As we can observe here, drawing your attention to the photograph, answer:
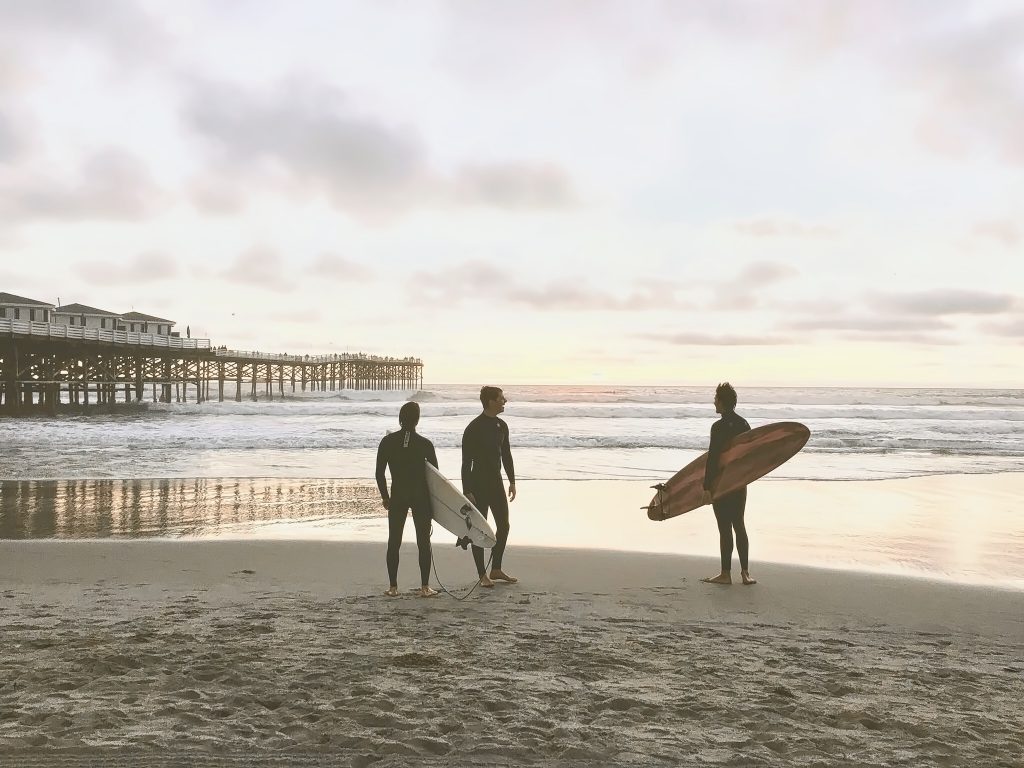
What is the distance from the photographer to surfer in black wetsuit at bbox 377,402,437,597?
19.4 feet

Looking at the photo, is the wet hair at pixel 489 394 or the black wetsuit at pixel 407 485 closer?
the black wetsuit at pixel 407 485

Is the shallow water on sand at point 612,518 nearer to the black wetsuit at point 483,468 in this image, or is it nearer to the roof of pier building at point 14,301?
the black wetsuit at point 483,468

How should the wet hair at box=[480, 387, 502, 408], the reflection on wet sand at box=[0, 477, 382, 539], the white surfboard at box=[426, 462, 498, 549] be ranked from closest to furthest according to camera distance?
1. the white surfboard at box=[426, 462, 498, 549]
2. the wet hair at box=[480, 387, 502, 408]
3. the reflection on wet sand at box=[0, 477, 382, 539]

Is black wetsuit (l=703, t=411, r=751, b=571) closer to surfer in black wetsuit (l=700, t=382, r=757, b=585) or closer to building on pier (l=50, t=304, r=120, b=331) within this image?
surfer in black wetsuit (l=700, t=382, r=757, b=585)

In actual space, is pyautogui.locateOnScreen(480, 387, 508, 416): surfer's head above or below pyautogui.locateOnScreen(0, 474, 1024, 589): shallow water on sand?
above

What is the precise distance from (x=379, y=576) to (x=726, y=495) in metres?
3.11

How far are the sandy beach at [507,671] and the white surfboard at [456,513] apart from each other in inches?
20.3

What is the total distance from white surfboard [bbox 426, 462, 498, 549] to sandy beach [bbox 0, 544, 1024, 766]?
515 mm

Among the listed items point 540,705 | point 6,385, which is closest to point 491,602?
point 540,705

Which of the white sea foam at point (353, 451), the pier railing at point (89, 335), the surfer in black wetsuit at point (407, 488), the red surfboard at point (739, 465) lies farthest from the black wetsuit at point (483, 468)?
the pier railing at point (89, 335)

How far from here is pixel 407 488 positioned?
19.5 ft

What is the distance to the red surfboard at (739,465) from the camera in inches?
252

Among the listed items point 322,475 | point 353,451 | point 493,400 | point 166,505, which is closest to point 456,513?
point 493,400

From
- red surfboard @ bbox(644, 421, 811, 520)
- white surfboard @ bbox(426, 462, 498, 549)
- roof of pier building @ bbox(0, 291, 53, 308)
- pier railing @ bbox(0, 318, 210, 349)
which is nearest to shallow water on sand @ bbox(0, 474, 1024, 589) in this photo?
red surfboard @ bbox(644, 421, 811, 520)
